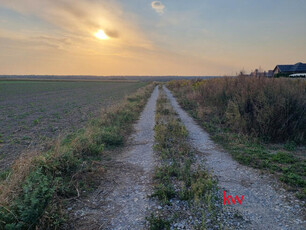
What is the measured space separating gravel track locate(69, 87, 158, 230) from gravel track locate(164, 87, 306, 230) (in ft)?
5.01

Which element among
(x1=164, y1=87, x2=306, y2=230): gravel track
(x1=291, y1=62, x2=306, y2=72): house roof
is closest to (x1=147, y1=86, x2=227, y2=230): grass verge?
(x1=164, y1=87, x2=306, y2=230): gravel track

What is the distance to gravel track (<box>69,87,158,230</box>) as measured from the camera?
3.48 metres

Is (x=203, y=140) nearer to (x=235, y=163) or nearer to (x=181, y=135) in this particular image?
(x=181, y=135)

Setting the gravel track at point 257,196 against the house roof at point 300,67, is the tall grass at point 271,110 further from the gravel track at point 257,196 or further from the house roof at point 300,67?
the house roof at point 300,67

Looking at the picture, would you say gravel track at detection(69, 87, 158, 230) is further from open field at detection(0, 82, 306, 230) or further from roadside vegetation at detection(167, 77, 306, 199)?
roadside vegetation at detection(167, 77, 306, 199)

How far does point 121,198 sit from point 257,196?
2.56 meters

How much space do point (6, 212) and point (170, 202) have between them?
8.24ft

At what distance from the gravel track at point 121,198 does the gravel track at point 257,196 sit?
5.01 ft

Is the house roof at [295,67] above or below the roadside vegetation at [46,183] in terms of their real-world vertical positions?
above

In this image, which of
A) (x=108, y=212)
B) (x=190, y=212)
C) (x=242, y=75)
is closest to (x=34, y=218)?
(x=108, y=212)

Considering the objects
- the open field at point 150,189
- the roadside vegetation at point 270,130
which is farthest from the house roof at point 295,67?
the open field at point 150,189

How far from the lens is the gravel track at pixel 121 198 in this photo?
348 centimetres

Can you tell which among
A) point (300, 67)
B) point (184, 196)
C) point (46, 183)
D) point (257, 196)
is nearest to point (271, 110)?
point (257, 196)

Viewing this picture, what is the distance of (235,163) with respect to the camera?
5.88 meters
